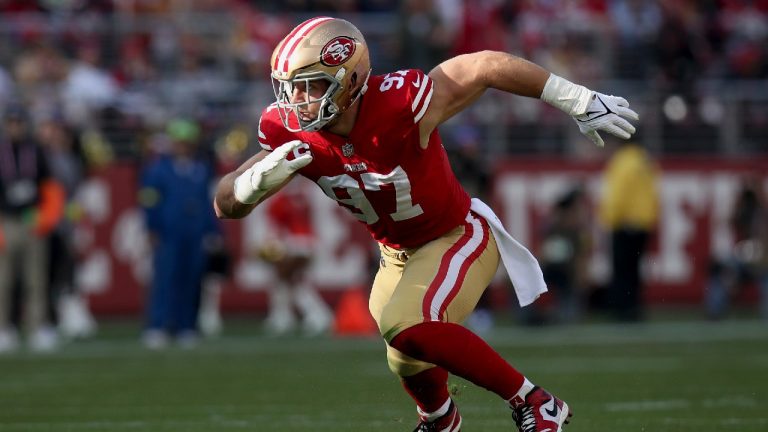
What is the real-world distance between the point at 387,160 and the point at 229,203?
2.02 ft

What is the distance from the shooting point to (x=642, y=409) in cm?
725

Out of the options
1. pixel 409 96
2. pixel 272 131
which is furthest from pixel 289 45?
pixel 409 96

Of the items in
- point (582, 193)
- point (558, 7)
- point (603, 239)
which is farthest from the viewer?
point (558, 7)

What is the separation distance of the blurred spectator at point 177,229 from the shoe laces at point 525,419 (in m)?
7.71

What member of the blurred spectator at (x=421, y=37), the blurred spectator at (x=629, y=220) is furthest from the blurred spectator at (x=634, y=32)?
the blurred spectator at (x=629, y=220)

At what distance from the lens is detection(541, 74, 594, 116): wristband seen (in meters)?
5.48

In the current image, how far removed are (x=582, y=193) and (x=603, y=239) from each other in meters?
1.52

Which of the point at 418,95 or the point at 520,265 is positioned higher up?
the point at 418,95

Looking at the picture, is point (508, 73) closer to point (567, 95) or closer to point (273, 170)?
point (567, 95)

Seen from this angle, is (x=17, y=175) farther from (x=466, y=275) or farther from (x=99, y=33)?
(x=466, y=275)

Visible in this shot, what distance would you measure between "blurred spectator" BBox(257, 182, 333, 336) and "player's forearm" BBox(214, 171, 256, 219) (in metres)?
9.04

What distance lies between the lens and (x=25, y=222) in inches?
487

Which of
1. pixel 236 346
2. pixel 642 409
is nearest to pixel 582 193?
pixel 236 346

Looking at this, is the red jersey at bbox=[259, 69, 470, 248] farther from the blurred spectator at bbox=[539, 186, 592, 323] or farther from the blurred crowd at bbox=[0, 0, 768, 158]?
the blurred crowd at bbox=[0, 0, 768, 158]
